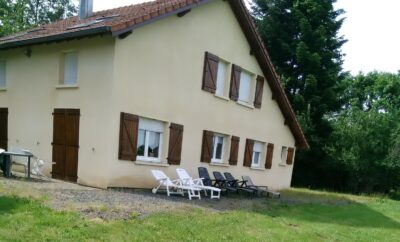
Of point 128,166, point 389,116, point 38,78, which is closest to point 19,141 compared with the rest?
point 38,78

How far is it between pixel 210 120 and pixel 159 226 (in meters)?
8.25

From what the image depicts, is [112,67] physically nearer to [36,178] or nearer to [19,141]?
[36,178]

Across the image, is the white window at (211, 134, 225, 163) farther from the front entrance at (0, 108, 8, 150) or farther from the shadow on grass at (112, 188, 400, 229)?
the front entrance at (0, 108, 8, 150)

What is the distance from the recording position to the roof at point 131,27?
1078 centimetres

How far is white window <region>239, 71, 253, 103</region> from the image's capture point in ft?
56.4

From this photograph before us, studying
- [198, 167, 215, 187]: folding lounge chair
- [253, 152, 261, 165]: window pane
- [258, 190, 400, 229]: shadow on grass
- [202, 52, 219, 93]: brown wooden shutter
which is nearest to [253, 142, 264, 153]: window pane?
[253, 152, 261, 165]: window pane

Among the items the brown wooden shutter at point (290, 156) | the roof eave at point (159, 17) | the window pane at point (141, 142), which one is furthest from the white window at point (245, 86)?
the window pane at point (141, 142)

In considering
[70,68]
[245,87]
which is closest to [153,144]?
[70,68]

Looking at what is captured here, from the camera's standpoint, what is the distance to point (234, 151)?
55.1ft

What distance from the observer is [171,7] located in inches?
487

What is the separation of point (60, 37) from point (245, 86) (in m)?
8.60

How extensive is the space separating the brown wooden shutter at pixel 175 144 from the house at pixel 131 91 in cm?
5

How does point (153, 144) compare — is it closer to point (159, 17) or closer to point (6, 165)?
point (159, 17)

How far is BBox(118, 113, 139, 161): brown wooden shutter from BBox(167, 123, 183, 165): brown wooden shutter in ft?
5.22
